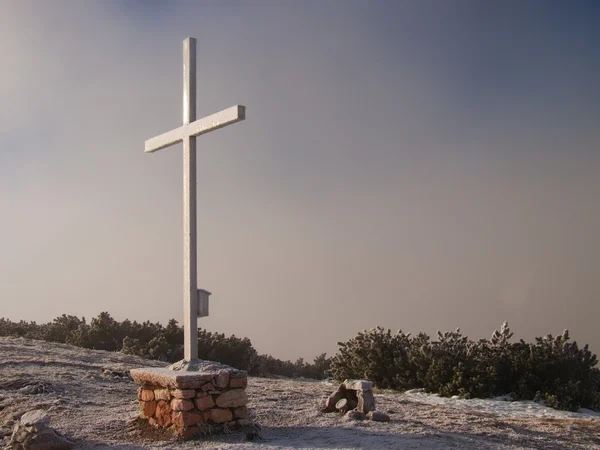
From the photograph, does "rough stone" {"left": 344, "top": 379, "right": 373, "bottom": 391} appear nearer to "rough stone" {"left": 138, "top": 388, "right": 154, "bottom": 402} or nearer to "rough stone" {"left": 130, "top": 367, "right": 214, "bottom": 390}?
"rough stone" {"left": 130, "top": 367, "right": 214, "bottom": 390}

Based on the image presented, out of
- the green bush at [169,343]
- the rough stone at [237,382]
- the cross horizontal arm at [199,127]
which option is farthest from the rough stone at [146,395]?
the green bush at [169,343]

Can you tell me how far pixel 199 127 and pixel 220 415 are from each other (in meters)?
3.66

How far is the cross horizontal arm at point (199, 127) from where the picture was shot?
309 inches

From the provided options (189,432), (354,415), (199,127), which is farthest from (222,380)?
(199,127)

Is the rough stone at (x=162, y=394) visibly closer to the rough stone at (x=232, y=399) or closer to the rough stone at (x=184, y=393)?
the rough stone at (x=184, y=393)

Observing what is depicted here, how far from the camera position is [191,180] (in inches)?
332

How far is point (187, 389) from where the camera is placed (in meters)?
7.36

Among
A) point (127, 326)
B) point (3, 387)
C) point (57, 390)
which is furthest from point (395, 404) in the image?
point (127, 326)

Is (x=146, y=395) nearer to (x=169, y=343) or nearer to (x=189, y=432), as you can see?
(x=189, y=432)

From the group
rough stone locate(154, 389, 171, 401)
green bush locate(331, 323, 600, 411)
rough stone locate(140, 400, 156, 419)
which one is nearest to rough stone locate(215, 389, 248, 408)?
rough stone locate(154, 389, 171, 401)

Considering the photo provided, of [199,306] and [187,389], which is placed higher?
[199,306]

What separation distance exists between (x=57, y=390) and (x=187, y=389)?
340 centimetres

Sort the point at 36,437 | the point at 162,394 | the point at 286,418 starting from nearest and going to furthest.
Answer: the point at 36,437, the point at 162,394, the point at 286,418

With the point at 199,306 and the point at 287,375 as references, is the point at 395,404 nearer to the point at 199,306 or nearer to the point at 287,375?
the point at 199,306
